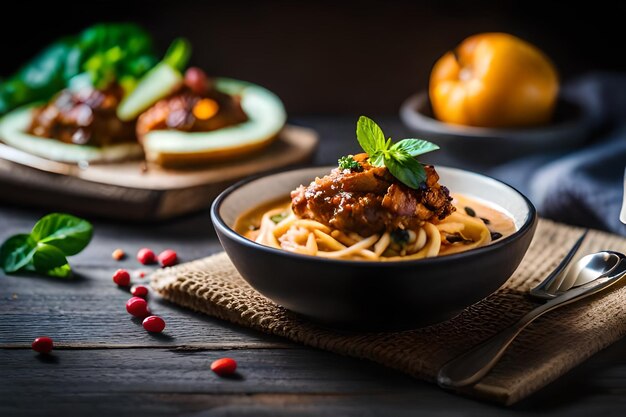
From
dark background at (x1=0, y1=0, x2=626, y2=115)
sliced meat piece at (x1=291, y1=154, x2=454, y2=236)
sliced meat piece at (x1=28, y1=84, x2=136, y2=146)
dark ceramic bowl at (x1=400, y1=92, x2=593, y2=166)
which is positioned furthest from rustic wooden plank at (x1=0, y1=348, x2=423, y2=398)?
dark background at (x1=0, y1=0, x2=626, y2=115)

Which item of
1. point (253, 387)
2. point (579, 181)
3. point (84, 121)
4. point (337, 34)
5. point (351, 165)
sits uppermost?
point (337, 34)

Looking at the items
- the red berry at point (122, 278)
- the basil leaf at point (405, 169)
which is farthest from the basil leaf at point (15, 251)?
the basil leaf at point (405, 169)

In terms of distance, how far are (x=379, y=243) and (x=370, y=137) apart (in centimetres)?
43

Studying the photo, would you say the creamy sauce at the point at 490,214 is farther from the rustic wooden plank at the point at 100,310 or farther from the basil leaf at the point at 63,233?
the basil leaf at the point at 63,233

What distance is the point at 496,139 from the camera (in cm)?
515

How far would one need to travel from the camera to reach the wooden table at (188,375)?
2572 mm

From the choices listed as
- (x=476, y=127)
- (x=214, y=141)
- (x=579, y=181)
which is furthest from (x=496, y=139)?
(x=214, y=141)

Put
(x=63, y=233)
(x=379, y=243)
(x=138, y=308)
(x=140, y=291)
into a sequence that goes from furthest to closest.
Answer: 1. (x=63, y=233)
2. (x=140, y=291)
3. (x=138, y=308)
4. (x=379, y=243)

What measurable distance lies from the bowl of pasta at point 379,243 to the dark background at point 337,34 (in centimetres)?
342

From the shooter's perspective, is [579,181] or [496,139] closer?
[579,181]

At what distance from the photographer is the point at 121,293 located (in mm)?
3537

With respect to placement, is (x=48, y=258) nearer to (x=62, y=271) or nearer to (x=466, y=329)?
(x=62, y=271)

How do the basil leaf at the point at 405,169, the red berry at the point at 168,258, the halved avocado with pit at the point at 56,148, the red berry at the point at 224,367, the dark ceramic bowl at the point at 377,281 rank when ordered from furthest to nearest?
the halved avocado with pit at the point at 56,148, the red berry at the point at 168,258, the basil leaf at the point at 405,169, the red berry at the point at 224,367, the dark ceramic bowl at the point at 377,281

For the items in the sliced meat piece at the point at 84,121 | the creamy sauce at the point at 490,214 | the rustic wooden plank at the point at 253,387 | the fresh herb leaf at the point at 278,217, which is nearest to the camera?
the rustic wooden plank at the point at 253,387
